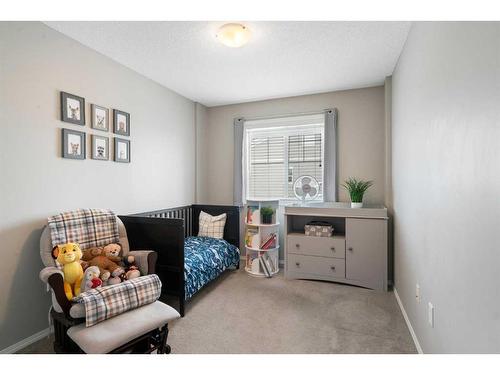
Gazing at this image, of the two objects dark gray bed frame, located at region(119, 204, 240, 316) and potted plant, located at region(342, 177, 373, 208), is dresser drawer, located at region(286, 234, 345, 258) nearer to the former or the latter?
potted plant, located at region(342, 177, 373, 208)

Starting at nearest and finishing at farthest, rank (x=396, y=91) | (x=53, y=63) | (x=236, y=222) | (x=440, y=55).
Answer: (x=440, y=55) → (x=53, y=63) → (x=396, y=91) → (x=236, y=222)

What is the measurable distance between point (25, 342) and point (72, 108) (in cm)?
181

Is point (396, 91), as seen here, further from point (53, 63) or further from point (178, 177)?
point (53, 63)

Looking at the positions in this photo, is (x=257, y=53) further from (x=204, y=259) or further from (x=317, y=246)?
(x=317, y=246)

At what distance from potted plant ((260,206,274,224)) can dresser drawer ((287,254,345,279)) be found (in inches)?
19.9

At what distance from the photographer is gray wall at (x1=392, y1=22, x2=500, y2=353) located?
884 mm

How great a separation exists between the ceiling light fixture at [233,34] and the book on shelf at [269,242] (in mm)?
2212

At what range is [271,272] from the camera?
128 inches

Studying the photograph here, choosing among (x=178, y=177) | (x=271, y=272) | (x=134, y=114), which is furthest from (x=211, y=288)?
(x=134, y=114)

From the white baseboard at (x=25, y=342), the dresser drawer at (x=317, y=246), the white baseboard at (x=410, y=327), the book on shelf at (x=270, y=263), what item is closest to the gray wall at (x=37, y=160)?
the white baseboard at (x=25, y=342)

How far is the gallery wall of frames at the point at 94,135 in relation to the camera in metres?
2.12

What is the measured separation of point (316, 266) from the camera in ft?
10.1

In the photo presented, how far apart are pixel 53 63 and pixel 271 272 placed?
3000mm

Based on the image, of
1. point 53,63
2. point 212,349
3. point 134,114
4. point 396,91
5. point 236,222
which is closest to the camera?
point 212,349
